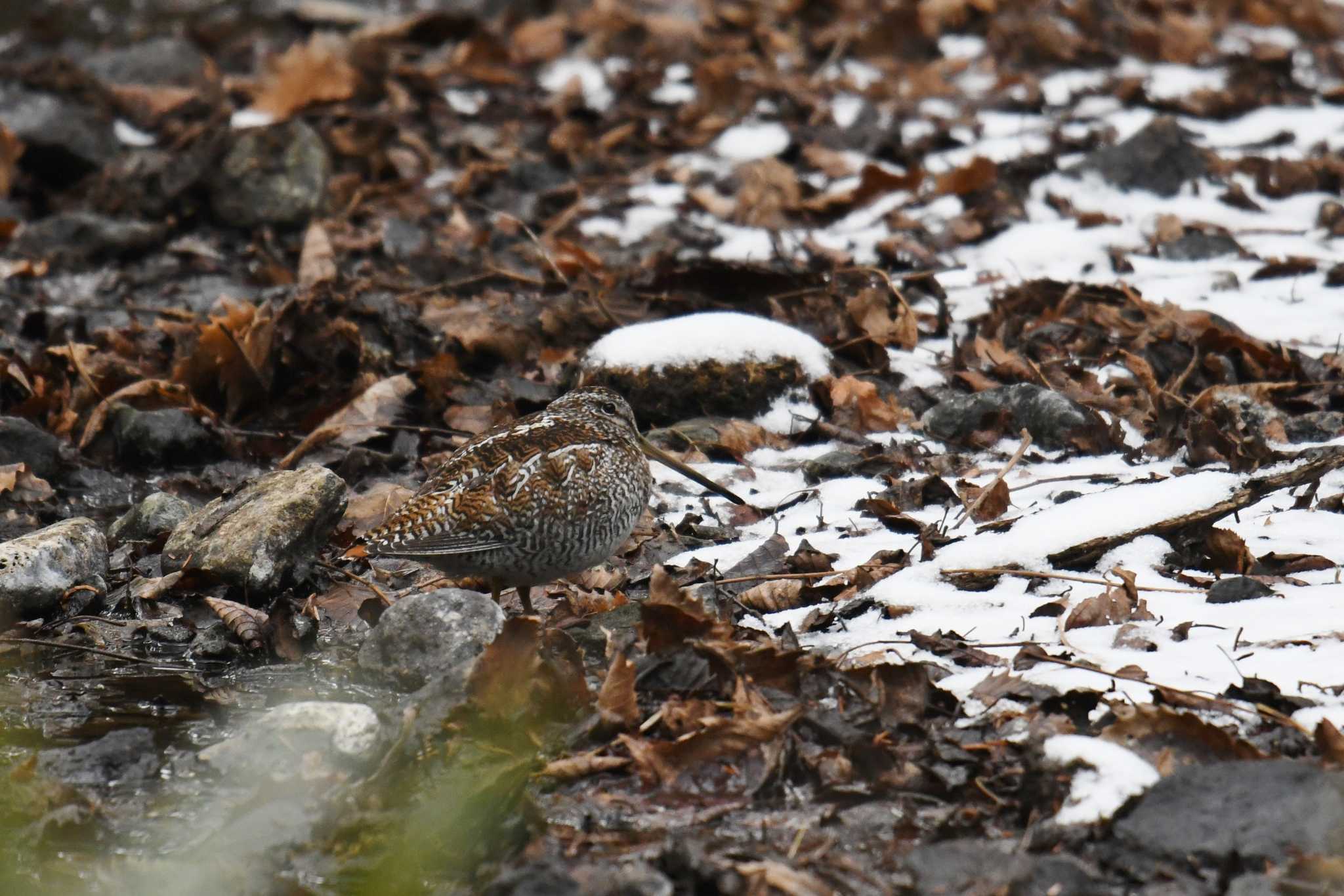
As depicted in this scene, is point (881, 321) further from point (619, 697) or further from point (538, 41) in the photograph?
point (538, 41)

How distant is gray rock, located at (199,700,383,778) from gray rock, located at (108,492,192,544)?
1.69 metres

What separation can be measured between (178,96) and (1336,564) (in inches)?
299

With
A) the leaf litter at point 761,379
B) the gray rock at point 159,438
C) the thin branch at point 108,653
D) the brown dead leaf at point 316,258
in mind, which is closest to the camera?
the leaf litter at point 761,379

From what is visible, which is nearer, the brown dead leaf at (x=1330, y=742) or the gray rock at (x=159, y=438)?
the brown dead leaf at (x=1330, y=742)

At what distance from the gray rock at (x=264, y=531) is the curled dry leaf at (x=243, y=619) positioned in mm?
141

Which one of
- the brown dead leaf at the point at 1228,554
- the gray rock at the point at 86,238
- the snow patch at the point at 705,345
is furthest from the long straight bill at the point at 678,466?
the gray rock at the point at 86,238

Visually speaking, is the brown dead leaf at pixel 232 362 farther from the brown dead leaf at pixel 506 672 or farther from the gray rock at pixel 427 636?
the brown dead leaf at pixel 506 672

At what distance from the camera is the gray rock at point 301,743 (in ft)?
11.9

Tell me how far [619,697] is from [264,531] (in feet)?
5.35

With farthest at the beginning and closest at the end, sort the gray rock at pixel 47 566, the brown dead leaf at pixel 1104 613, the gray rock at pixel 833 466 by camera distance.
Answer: the gray rock at pixel 833 466 < the gray rock at pixel 47 566 < the brown dead leaf at pixel 1104 613

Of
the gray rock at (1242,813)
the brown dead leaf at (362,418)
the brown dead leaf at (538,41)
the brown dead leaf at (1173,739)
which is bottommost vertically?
the brown dead leaf at (538,41)

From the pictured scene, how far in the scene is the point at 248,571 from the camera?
480 cm

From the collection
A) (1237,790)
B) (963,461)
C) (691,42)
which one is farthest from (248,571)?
(691,42)

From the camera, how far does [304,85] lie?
9453 mm
